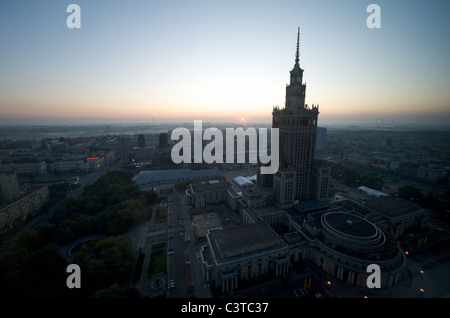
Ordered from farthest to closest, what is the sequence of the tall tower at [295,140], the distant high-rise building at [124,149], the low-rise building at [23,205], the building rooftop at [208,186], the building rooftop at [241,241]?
the distant high-rise building at [124,149]
the building rooftop at [208,186]
the low-rise building at [23,205]
the tall tower at [295,140]
the building rooftop at [241,241]

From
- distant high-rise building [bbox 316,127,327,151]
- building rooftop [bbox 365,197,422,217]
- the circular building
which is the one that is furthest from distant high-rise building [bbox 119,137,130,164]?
distant high-rise building [bbox 316,127,327,151]

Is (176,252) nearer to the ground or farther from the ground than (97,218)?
nearer to the ground

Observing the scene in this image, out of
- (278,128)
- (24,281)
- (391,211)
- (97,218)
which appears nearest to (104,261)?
(24,281)

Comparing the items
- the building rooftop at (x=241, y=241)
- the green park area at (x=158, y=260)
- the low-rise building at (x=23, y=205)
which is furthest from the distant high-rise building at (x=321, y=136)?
the low-rise building at (x=23, y=205)

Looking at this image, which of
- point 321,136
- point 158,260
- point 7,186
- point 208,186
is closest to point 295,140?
point 208,186

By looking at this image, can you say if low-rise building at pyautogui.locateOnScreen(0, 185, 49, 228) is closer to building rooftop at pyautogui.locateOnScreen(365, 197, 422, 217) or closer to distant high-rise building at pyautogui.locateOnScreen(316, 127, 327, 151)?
building rooftop at pyautogui.locateOnScreen(365, 197, 422, 217)

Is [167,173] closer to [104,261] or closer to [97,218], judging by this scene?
[97,218]

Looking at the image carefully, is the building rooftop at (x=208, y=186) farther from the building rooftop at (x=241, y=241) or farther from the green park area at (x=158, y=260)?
the building rooftop at (x=241, y=241)

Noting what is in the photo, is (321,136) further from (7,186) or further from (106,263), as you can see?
(7,186)
